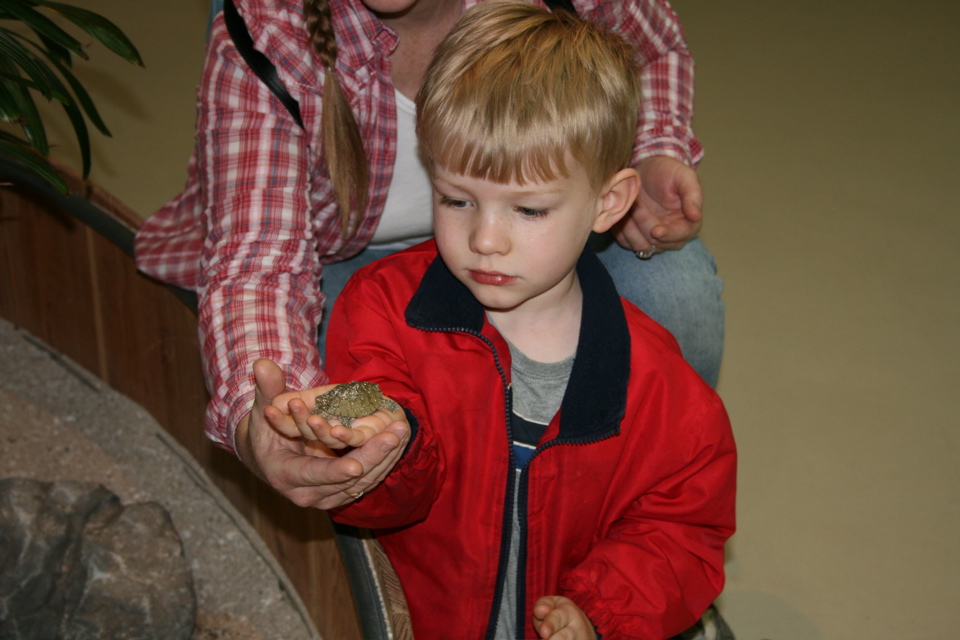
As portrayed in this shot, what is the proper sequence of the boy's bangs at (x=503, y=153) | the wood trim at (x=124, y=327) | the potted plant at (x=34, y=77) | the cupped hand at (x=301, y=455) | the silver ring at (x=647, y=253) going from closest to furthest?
the cupped hand at (x=301, y=455)
the boy's bangs at (x=503, y=153)
the potted plant at (x=34, y=77)
the silver ring at (x=647, y=253)
the wood trim at (x=124, y=327)

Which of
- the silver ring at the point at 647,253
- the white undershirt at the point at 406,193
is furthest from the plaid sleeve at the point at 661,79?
the white undershirt at the point at 406,193

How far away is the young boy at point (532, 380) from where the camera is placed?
1.08 metres

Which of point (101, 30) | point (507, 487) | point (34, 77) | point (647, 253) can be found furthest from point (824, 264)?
point (34, 77)

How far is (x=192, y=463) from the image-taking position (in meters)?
2.13

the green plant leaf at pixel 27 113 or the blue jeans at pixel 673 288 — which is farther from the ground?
the green plant leaf at pixel 27 113

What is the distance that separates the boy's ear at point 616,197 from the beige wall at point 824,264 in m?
0.92

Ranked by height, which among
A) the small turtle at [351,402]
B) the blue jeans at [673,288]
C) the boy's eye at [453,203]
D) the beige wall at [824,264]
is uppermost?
the boy's eye at [453,203]

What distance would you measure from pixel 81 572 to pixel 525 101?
4.03 ft

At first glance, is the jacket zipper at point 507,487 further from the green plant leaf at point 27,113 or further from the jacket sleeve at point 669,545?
the green plant leaf at point 27,113

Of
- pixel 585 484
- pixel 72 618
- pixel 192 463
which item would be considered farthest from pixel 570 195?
pixel 192 463

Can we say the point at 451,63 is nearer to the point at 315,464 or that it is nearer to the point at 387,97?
the point at 387,97

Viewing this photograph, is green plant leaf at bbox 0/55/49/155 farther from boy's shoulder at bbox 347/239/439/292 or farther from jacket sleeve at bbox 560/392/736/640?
jacket sleeve at bbox 560/392/736/640

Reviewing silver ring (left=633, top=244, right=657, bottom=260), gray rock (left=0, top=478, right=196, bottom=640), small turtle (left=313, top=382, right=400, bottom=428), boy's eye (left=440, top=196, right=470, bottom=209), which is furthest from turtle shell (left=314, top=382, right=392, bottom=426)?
gray rock (left=0, top=478, right=196, bottom=640)

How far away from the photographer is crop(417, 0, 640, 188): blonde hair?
3.49 ft
